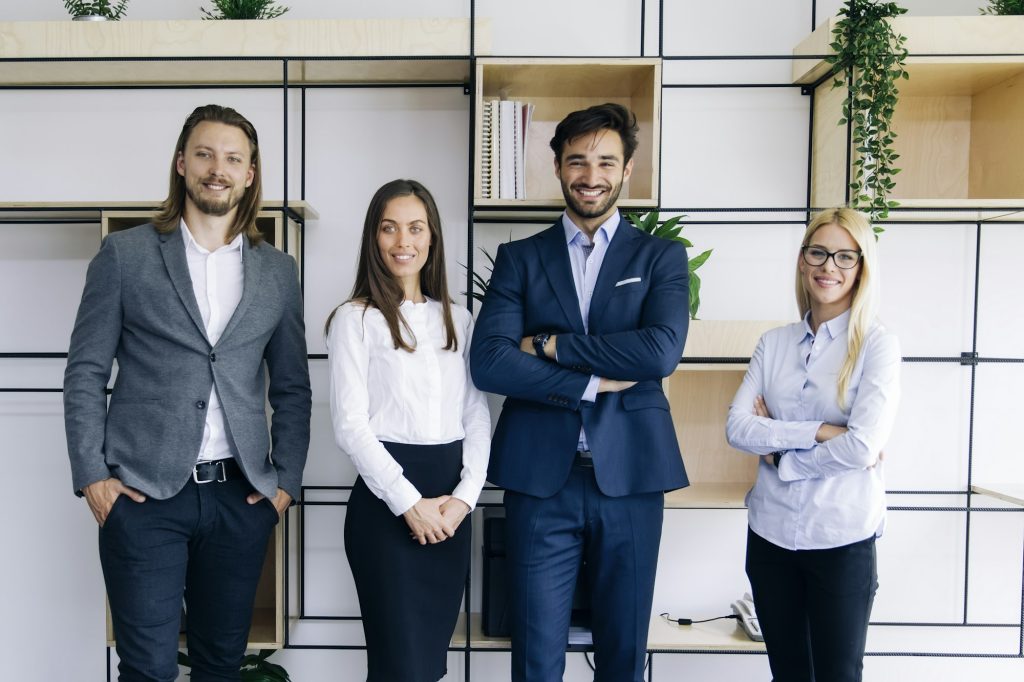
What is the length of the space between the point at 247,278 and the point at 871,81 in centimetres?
192

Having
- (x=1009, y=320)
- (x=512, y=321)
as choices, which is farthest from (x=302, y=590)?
(x=1009, y=320)

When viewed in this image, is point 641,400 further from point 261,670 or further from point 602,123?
point 261,670

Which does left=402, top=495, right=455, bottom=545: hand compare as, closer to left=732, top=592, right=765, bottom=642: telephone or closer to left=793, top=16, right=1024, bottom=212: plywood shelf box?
left=732, top=592, right=765, bottom=642: telephone

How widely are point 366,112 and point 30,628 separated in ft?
7.60

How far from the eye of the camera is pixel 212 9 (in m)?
2.58

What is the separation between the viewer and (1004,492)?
2398 mm

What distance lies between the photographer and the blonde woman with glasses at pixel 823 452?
166cm

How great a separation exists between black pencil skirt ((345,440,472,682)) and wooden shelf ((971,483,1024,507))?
6.00 ft

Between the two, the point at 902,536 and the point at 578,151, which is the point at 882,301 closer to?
the point at 902,536

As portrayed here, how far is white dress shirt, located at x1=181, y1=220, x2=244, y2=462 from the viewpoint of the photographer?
177 centimetres

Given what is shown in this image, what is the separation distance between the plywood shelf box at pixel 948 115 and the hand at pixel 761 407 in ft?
2.85

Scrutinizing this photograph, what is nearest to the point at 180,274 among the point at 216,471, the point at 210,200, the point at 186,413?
the point at 210,200

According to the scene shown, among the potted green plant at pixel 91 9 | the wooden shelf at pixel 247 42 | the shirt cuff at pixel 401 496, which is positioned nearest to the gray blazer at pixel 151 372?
the shirt cuff at pixel 401 496

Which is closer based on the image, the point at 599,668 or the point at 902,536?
the point at 599,668
